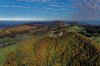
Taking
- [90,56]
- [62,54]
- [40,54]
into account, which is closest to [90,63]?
[90,56]

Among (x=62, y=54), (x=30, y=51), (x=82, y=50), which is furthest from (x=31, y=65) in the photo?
(x=82, y=50)

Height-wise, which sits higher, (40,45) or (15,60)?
(40,45)

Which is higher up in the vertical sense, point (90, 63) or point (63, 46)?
point (63, 46)

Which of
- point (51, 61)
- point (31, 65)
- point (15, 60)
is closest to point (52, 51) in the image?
point (51, 61)

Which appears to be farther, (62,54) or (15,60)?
(15,60)

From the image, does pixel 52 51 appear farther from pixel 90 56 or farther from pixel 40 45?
pixel 90 56

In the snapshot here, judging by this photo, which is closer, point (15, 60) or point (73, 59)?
point (73, 59)

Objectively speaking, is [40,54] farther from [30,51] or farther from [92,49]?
[92,49]
